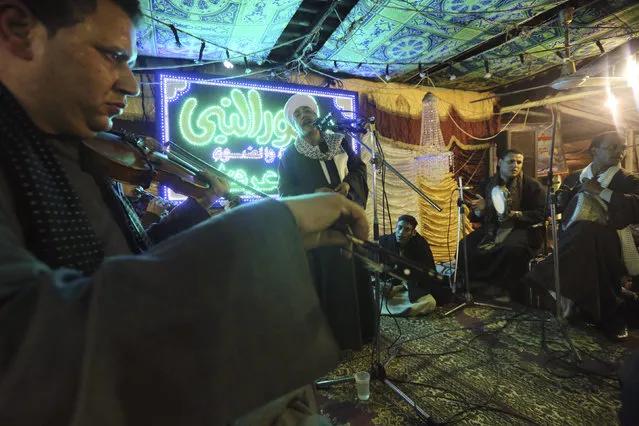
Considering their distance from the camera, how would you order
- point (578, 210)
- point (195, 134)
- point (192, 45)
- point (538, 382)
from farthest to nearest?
point (195, 134), point (192, 45), point (578, 210), point (538, 382)

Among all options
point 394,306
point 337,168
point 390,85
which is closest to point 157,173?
point 337,168

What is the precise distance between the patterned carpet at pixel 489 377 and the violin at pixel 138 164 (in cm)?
193

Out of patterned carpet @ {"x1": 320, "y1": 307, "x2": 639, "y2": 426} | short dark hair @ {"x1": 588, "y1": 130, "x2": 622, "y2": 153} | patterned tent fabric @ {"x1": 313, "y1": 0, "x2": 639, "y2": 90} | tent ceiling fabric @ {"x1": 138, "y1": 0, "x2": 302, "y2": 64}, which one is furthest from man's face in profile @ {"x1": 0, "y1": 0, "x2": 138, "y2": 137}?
short dark hair @ {"x1": 588, "y1": 130, "x2": 622, "y2": 153}

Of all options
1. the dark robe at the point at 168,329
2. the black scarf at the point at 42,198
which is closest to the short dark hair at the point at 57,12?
the black scarf at the point at 42,198

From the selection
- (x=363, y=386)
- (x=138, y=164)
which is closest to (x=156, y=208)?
(x=138, y=164)

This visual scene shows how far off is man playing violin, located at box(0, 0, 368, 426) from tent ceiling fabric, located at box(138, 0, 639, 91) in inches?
149

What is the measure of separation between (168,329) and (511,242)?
5.77 meters

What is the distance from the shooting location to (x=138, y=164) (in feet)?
5.26

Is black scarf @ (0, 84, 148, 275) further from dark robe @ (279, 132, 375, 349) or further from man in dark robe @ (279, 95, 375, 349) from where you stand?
man in dark robe @ (279, 95, 375, 349)

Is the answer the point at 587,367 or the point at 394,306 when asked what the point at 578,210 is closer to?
the point at 587,367

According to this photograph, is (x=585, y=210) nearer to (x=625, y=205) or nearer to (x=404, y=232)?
(x=625, y=205)

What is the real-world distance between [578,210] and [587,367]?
196cm

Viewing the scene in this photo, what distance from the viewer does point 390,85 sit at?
6.71m

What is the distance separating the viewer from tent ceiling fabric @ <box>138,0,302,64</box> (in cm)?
380
